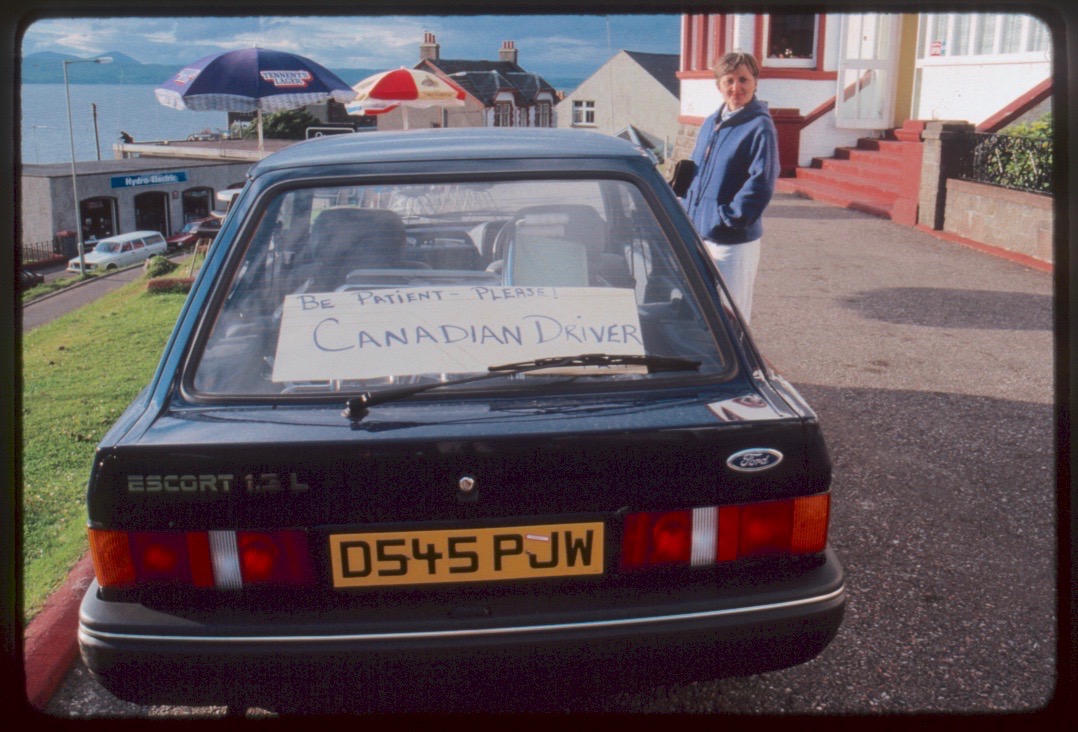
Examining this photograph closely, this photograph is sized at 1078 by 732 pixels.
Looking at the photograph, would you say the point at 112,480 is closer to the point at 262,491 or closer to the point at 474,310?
the point at 262,491

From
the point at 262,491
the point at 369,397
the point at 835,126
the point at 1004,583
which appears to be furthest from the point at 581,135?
the point at 835,126

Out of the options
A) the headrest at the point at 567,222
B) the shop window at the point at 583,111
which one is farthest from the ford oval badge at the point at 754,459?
the shop window at the point at 583,111

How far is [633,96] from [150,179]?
3137cm

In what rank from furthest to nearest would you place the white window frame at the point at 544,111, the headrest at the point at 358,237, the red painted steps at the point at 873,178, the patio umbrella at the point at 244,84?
the white window frame at the point at 544,111 → the patio umbrella at the point at 244,84 → the red painted steps at the point at 873,178 → the headrest at the point at 358,237

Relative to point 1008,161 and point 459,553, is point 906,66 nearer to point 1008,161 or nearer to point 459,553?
point 1008,161

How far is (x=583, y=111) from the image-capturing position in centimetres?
5772

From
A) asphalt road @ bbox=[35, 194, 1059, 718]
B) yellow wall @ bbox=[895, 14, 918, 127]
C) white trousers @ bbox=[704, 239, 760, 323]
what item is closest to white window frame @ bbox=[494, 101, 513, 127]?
yellow wall @ bbox=[895, 14, 918, 127]

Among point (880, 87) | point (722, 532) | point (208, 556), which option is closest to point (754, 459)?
point (722, 532)

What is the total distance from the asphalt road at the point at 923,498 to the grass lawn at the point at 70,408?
1.46 meters

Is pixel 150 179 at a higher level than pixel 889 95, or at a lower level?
lower

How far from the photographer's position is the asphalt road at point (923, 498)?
2.71 metres

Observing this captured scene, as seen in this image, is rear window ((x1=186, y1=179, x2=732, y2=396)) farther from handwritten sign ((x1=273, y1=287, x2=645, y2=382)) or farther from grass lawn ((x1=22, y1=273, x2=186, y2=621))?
grass lawn ((x1=22, y1=273, x2=186, y2=621))

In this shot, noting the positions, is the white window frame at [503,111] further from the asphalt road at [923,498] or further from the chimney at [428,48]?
the asphalt road at [923,498]

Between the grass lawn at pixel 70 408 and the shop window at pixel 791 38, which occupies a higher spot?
the shop window at pixel 791 38
